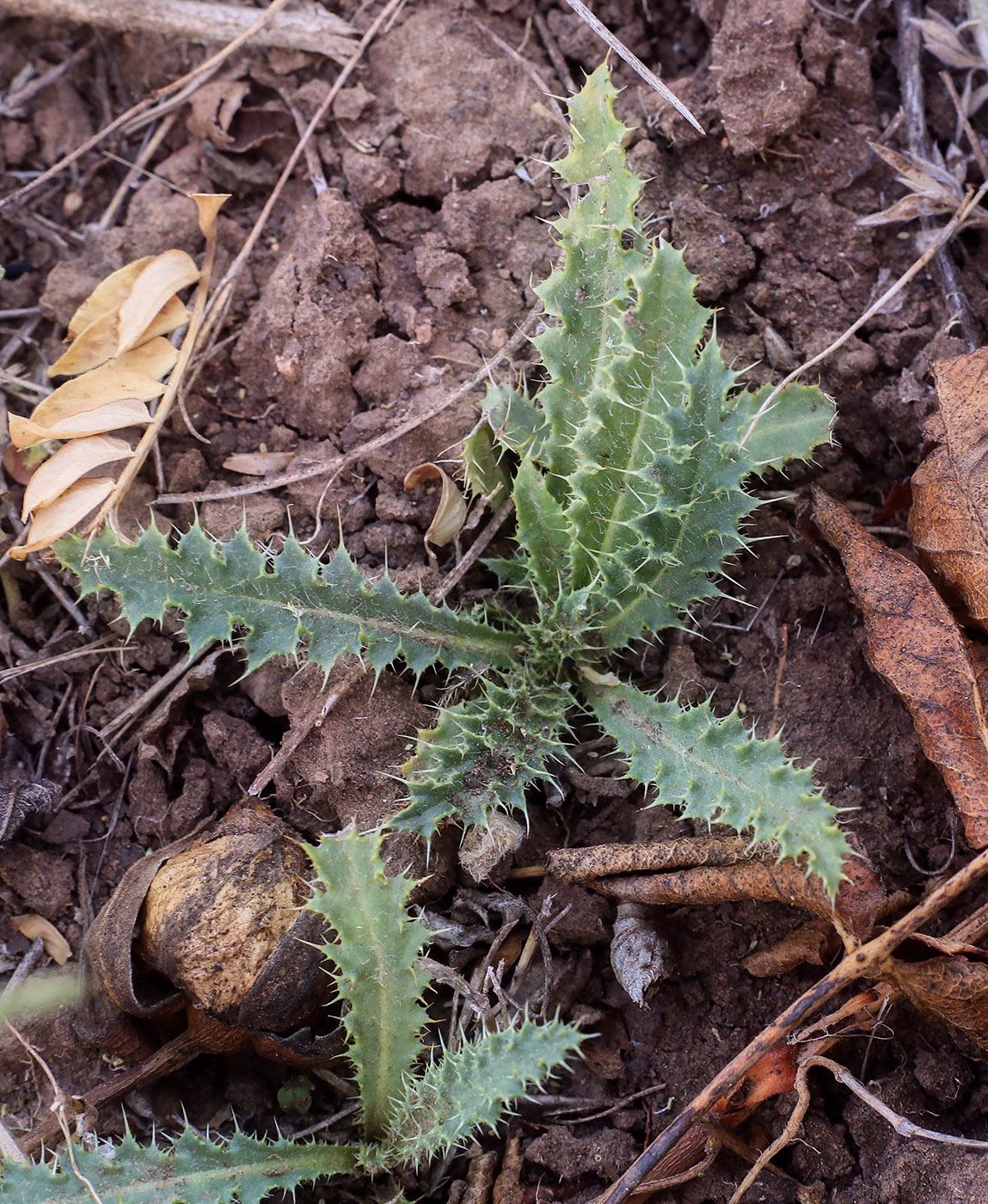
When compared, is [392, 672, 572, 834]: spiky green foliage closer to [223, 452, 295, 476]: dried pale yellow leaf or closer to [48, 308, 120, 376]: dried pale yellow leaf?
[223, 452, 295, 476]: dried pale yellow leaf

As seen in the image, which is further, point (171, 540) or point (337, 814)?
point (171, 540)

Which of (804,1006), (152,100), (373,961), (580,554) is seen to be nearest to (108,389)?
(152,100)

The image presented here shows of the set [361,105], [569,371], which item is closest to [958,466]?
[569,371]

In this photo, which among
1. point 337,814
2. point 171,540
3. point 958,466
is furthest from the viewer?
point 171,540

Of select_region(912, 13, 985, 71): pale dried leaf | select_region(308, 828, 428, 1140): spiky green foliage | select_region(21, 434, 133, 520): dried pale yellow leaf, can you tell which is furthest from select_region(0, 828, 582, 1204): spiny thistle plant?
select_region(912, 13, 985, 71): pale dried leaf

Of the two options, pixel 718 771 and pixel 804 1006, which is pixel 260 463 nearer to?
pixel 718 771

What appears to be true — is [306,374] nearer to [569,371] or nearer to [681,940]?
[569,371]

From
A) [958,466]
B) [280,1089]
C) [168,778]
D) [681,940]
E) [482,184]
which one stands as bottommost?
[280,1089]

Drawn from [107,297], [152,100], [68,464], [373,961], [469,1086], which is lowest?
[469,1086]
